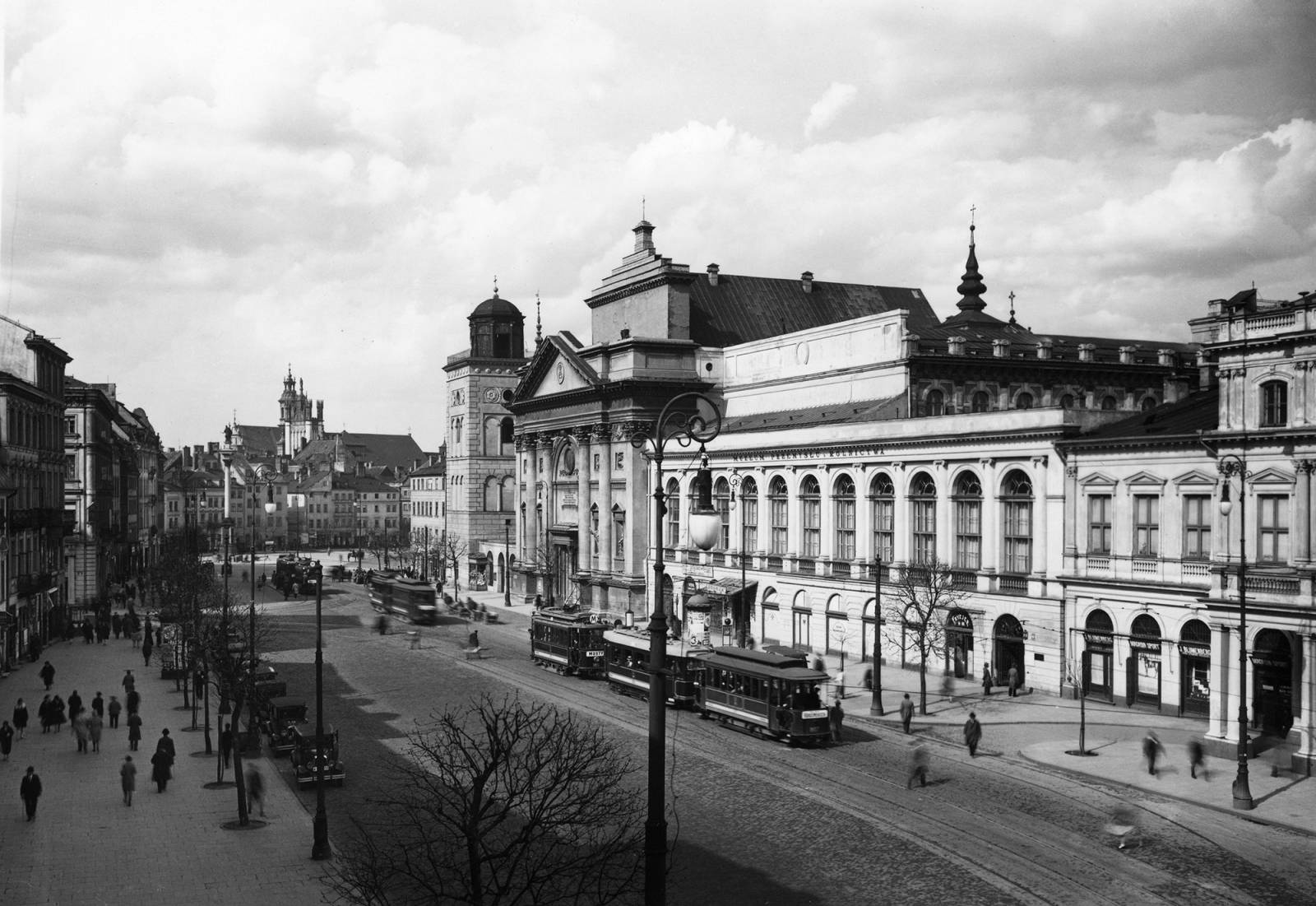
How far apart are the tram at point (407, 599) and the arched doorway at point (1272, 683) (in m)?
51.2

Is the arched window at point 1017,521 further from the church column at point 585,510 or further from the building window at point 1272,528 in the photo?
the church column at point 585,510

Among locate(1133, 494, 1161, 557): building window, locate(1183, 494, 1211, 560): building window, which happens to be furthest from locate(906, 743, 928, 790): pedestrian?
locate(1133, 494, 1161, 557): building window

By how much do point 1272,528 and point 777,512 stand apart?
28406 mm

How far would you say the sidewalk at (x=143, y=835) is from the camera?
2392 centimetres

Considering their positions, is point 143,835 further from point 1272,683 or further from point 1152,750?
point 1272,683

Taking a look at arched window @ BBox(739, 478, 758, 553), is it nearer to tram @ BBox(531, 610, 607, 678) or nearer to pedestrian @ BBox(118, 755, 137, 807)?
tram @ BBox(531, 610, 607, 678)

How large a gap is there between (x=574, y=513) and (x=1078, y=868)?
62.2 m

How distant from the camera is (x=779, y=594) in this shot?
200 ft

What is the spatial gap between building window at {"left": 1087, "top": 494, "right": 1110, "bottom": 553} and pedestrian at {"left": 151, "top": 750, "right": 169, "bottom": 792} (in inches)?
1247

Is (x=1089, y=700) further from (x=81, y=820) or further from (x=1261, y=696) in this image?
(x=81, y=820)

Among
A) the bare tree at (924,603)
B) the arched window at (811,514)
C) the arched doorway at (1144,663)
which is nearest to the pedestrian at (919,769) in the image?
the bare tree at (924,603)

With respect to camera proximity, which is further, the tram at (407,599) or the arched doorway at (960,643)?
the tram at (407,599)

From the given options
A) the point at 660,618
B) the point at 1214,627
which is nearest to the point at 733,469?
the point at 1214,627

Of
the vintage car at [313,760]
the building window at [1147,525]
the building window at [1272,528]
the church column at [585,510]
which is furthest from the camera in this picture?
the church column at [585,510]
